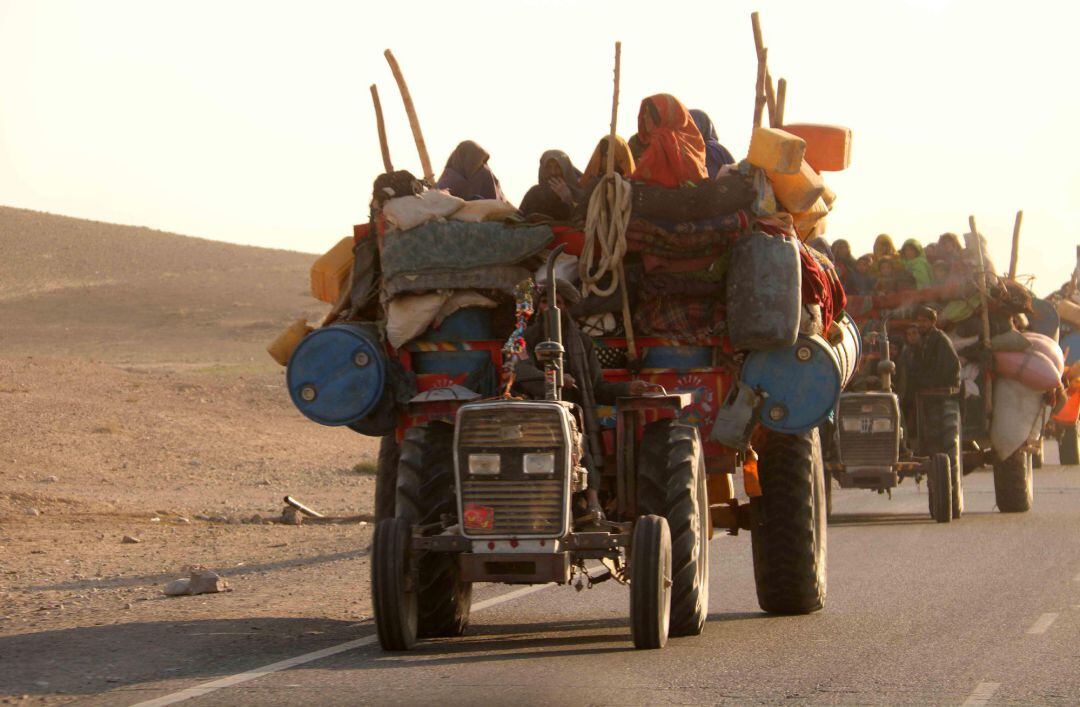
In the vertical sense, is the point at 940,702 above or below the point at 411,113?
below

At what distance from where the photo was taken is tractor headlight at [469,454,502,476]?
10.5 m

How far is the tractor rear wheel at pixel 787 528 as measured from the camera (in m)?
12.7

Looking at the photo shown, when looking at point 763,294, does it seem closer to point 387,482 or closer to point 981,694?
point 387,482

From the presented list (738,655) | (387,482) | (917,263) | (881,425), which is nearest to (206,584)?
(387,482)

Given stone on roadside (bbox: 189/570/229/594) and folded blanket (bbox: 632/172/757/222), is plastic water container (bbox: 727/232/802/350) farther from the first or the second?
stone on roadside (bbox: 189/570/229/594)

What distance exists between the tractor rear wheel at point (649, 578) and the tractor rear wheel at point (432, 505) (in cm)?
115

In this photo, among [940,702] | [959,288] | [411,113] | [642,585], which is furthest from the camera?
[959,288]

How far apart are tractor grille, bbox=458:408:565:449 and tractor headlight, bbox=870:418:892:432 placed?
12024 millimetres

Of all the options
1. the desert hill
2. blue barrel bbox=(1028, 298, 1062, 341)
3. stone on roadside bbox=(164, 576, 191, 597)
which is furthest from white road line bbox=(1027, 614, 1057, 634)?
the desert hill

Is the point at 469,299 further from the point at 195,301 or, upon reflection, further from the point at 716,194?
the point at 195,301

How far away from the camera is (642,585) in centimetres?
1041

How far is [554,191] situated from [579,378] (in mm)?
2224

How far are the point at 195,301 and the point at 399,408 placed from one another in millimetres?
77512

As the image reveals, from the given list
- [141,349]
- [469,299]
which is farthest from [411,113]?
[141,349]
